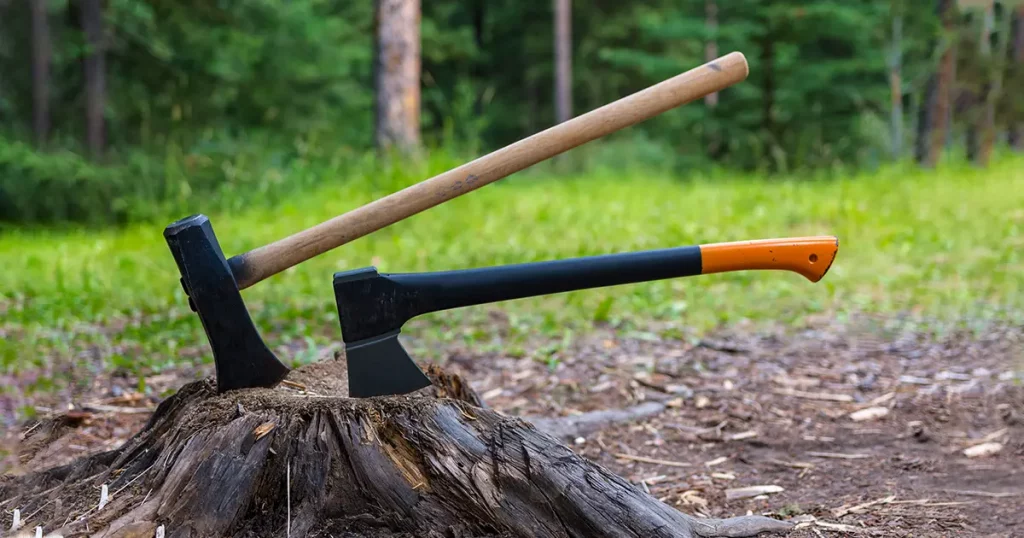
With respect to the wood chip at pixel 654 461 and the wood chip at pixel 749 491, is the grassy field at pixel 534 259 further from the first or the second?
the wood chip at pixel 749 491

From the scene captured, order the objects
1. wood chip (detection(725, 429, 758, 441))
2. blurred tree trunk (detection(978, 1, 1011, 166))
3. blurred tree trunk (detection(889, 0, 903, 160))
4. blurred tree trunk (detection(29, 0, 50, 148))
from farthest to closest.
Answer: blurred tree trunk (detection(889, 0, 903, 160))
blurred tree trunk (detection(978, 1, 1011, 166))
blurred tree trunk (detection(29, 0, 50, 148))
wood chip (detection(725, 429, 758, 441))

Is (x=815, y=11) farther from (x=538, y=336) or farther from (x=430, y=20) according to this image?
(x=430, y=20)

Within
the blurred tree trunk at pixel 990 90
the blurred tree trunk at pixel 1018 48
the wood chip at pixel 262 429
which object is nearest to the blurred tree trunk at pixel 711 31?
the blurred tree trunk at pixel 990 90

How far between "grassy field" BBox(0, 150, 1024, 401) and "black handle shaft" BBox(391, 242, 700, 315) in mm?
2134

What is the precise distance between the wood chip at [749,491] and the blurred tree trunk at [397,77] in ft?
22.7

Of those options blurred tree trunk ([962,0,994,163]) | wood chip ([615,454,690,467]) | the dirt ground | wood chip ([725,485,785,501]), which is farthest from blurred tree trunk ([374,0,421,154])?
blurred tree trunk ([962,0,994,163])

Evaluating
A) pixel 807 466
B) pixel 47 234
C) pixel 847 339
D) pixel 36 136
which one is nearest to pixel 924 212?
pixel 847 339

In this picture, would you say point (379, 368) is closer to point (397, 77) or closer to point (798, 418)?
point (798, 418)

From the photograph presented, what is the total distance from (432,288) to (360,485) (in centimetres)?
54

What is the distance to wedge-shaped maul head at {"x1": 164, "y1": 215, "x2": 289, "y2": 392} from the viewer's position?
2117mm

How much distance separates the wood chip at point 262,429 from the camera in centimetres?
197

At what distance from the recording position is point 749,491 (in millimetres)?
2654

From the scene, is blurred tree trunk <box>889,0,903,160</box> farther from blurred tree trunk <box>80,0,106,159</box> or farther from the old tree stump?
the old tree stump

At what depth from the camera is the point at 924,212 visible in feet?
26.3
